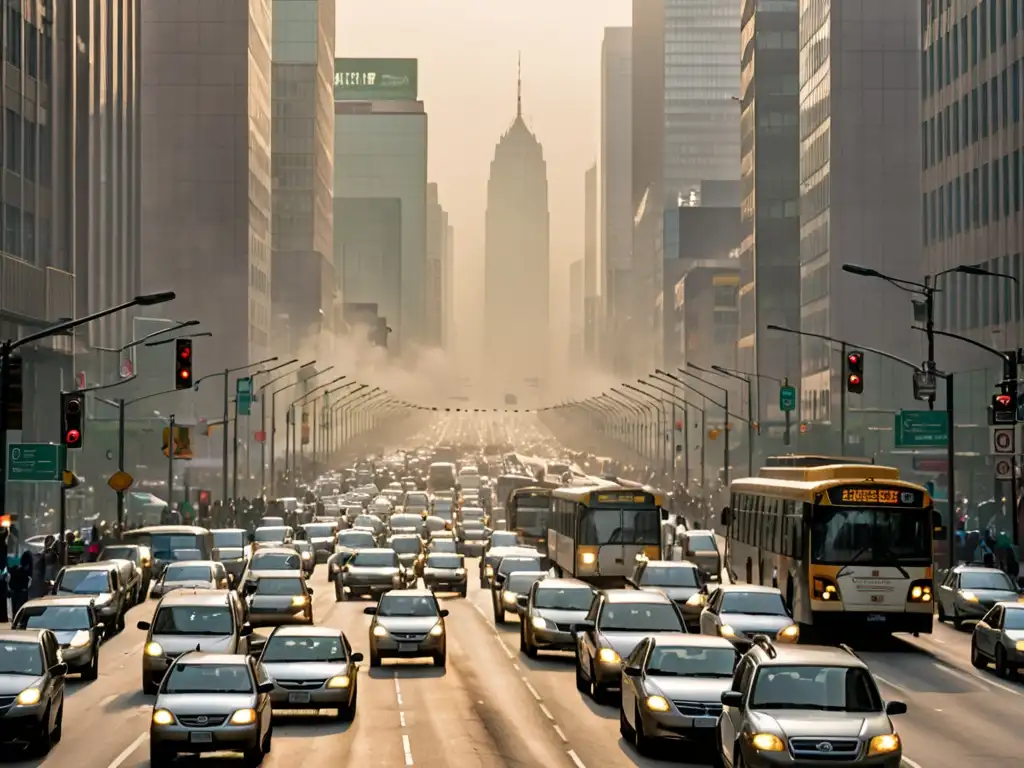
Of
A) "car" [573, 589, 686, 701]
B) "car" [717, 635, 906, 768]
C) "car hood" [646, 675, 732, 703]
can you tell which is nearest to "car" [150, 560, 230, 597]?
"car" [573, 589, 686, 701]

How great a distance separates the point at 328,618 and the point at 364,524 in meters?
34.9

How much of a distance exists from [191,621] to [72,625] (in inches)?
161

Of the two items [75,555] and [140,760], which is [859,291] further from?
[140,760]

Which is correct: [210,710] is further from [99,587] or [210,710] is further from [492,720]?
[99,587]

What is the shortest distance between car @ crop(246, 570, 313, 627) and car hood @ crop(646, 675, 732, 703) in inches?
806

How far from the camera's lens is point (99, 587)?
150ft

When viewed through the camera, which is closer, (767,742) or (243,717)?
(767,742)

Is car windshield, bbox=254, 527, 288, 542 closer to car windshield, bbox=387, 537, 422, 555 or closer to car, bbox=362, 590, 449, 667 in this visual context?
car windshield, bbox=387, 537, 422, 555

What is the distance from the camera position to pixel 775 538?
43531mm

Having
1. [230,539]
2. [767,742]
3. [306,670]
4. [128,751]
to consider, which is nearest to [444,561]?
[230,539]

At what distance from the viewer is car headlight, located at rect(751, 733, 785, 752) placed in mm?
19078

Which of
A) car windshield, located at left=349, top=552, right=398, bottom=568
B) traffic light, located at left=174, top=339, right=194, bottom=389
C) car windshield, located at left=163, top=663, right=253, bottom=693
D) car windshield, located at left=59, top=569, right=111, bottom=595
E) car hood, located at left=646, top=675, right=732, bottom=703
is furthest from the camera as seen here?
car windshield, located at left=349, top=552, right=398, bottom=568

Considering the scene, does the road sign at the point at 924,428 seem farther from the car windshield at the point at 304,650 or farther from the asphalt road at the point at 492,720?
the car windshield at the point at 304,650

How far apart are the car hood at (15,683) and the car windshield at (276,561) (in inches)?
1083
